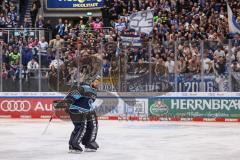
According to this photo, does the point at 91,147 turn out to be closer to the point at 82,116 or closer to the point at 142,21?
the point at 82,116

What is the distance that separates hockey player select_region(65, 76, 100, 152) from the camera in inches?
486

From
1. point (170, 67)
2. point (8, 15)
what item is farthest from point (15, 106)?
point (8, 15)

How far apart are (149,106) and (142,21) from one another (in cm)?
423

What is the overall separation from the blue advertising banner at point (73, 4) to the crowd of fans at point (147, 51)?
21.4 ft

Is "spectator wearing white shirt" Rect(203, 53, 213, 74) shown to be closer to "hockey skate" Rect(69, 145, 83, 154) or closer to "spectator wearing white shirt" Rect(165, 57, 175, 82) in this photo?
"spectator wearing white shirt" Rect(165, 57, 175, 82)

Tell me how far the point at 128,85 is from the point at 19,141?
24.7 ft

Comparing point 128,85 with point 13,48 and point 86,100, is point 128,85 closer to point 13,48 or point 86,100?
point 13,48

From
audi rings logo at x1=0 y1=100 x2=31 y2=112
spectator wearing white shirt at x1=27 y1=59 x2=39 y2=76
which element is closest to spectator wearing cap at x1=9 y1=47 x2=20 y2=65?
spectator wearing white shirt at x1=27 y1=59 x2=39 y2=76

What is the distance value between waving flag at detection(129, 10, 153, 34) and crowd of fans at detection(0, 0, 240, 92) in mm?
291

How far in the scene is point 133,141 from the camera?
1501cm

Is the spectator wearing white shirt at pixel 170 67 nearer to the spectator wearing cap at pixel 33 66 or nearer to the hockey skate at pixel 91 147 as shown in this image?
the spectator wearing cap at pixel 33 66

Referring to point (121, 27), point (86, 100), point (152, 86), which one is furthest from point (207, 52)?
point (86, 100)

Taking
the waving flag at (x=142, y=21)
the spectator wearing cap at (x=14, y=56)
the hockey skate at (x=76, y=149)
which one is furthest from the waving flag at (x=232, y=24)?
the hockey skate at (x=76, y=149)

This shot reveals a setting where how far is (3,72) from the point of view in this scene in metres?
22.9
